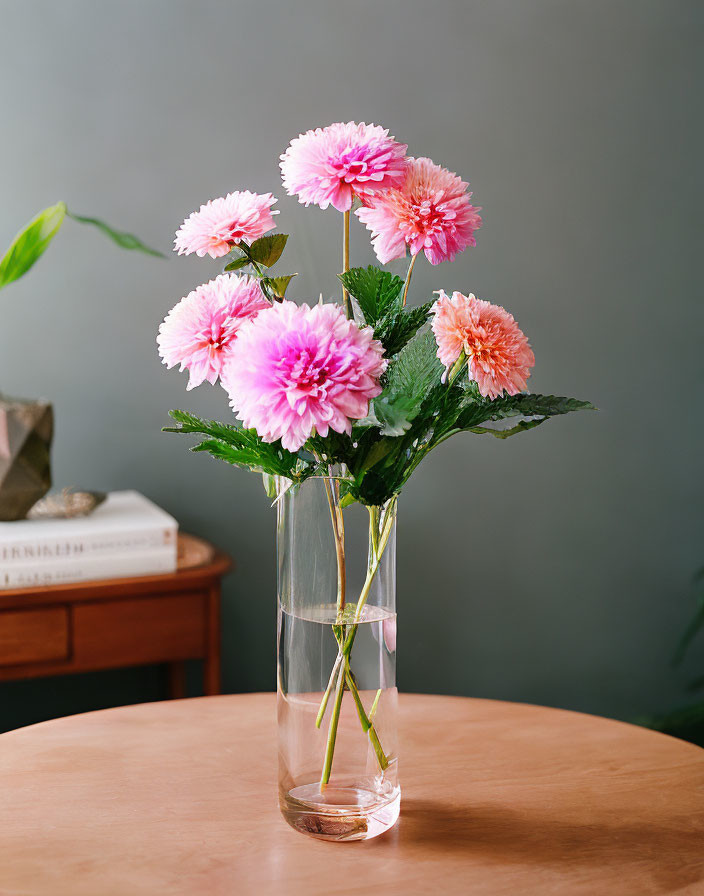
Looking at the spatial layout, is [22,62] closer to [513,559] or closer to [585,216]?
[585,216]

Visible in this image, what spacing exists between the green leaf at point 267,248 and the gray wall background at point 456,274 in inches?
39.5

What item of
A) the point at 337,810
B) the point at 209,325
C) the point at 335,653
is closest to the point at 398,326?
the point at 209,325

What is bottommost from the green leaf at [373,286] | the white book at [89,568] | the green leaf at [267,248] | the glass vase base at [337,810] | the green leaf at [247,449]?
the glass vase base at [337,810]

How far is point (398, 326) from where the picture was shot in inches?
29.1

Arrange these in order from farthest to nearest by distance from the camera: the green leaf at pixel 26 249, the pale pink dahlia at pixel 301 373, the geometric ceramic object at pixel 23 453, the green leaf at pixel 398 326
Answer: the geometric ceramic object at pixel 23 453, the green leaf at pixel 26 249, the green leaf at pixel 398 326, the pale pink dahlia at pixel 301 373

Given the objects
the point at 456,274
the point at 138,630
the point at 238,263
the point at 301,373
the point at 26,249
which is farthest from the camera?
the point at 456,274

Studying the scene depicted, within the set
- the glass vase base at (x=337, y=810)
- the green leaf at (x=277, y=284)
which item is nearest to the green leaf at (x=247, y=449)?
the green leaf at (x=277, y=284)

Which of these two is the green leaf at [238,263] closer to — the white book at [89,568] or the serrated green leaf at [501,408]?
the serrated green leaf at [501,408]

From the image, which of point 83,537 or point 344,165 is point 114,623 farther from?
point 344,165

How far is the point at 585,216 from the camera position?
1979 mm

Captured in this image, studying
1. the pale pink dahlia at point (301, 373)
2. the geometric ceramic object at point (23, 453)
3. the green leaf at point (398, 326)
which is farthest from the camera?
the geometric ceramic object at point (23, 453)

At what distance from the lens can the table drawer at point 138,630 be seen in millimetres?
1421

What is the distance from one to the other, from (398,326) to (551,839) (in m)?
0.42

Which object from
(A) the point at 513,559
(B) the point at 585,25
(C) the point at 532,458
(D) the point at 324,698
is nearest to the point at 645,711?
(A) the point at 513,559
